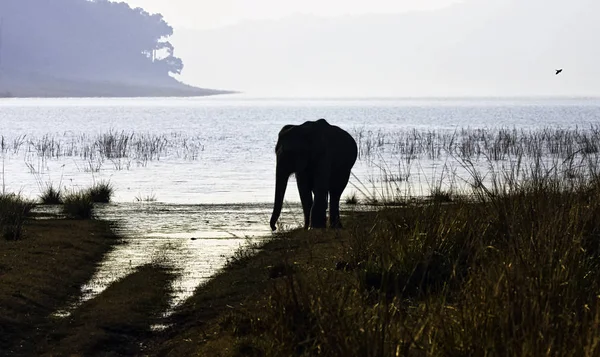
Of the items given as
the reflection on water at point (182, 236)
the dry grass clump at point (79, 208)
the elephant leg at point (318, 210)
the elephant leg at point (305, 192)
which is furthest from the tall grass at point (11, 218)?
the elephant leg at point (318, 210)

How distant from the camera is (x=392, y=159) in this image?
48281mm

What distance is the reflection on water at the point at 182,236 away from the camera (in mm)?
13109

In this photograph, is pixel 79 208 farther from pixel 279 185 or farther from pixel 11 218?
pixel 279 185

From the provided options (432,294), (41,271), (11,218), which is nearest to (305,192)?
(11,218)

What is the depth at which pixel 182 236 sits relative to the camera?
17.5 metres

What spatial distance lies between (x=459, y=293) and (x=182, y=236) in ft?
32.2

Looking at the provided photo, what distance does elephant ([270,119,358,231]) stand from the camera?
17.2m

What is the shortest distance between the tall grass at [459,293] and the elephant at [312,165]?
5.67 m

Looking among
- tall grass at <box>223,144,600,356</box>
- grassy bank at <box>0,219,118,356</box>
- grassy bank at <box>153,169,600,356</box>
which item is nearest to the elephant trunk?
grassy bank at <box>0,219,118,356</box>

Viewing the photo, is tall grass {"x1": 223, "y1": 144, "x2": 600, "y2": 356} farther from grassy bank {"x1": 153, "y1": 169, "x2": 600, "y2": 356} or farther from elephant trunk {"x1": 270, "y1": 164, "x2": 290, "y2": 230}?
elephant trunk {"x1": 270, "y1": 164, "x2": 290, "y2": 230}

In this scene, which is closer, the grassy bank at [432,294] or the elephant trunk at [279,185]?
the grassy bank at [432,294]

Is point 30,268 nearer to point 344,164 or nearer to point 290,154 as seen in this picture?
point 290,154

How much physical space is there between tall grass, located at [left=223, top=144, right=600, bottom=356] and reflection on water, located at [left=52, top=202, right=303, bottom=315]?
7.33ft

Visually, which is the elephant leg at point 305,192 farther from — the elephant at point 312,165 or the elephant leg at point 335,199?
the elephant leg at point 335,199
